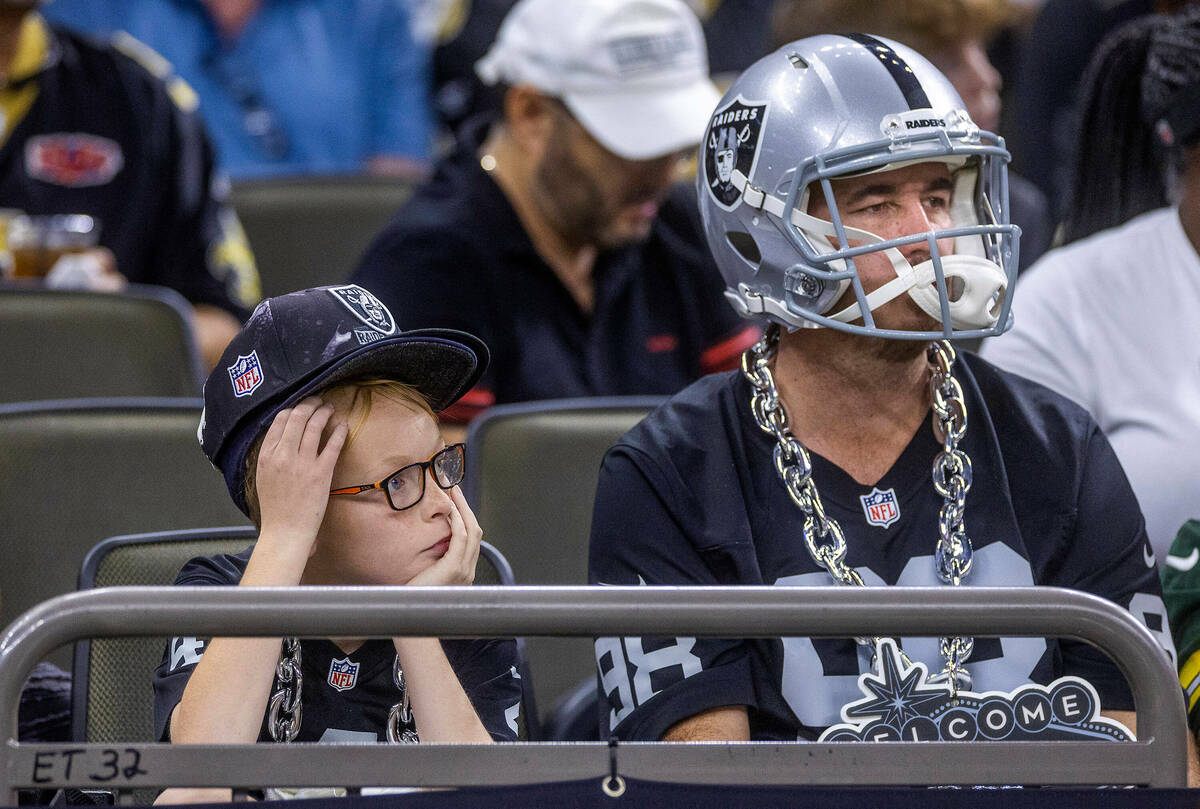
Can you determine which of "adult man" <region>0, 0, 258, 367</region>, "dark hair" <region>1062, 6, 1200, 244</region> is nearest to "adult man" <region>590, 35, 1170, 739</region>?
"dark hair" <region>1062, 6, 1200, 244</region>

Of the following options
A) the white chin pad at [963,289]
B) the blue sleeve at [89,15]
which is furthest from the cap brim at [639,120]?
the blue sleeve at [89,15]

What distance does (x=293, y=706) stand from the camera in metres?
1.53

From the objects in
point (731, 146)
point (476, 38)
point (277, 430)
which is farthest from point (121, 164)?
point (277, 430)

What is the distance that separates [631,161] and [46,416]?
124 cm

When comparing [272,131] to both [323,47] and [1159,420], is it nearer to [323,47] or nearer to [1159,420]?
[323,47]

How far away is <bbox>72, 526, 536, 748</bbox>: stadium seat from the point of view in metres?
1.77

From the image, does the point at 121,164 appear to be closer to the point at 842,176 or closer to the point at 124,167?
the point at 124,167

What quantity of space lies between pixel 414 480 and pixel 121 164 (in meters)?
2.25

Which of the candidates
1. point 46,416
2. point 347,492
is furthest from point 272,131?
point 347,492

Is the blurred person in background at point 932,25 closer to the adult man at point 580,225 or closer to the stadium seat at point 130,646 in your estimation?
the adult man at point 580,225

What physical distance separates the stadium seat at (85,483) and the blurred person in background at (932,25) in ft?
5.27

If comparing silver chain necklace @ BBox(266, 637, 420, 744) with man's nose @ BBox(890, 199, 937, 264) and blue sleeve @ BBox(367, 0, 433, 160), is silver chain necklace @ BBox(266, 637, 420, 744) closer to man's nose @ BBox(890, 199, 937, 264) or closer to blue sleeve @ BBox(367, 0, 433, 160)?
man's nose @ BBox(890, 199, 937, 264)

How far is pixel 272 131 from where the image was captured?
4.61 m

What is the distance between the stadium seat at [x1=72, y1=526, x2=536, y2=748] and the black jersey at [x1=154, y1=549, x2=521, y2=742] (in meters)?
0.16
